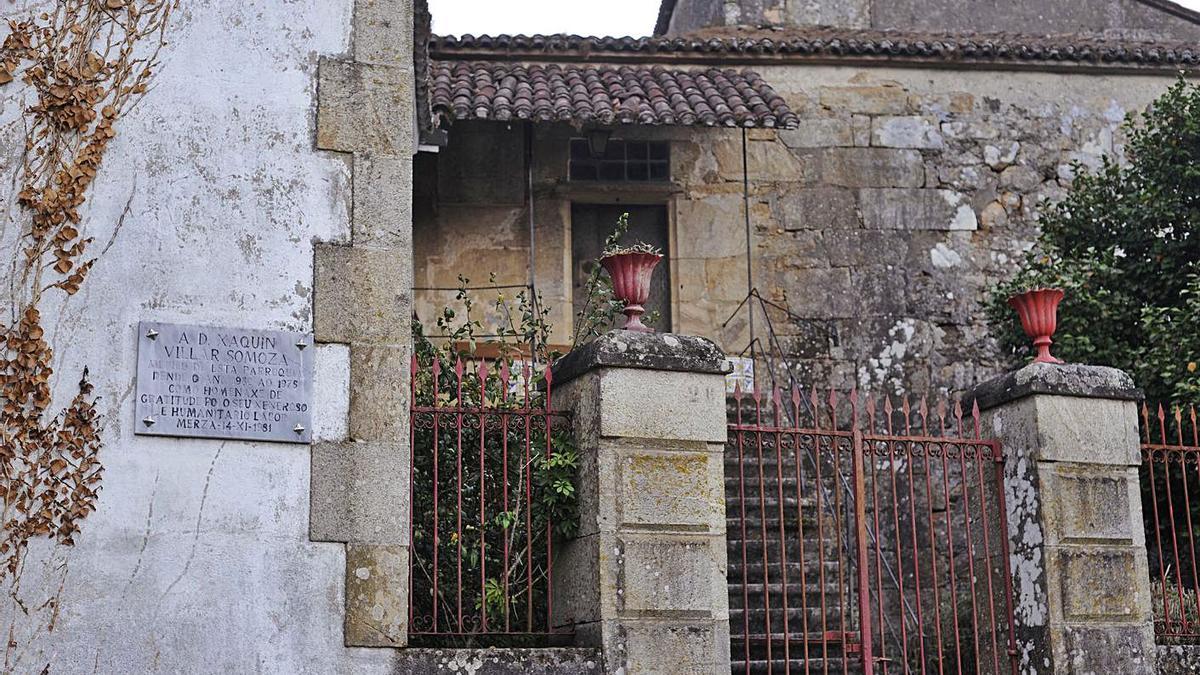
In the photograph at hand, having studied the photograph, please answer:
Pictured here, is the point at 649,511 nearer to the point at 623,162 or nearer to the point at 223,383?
the point at 223,383

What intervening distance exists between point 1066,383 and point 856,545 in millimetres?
1216

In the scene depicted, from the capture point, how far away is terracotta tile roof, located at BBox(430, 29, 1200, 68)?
12664 mm

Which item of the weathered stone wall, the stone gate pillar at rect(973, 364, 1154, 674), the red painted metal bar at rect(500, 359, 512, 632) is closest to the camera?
the red painted metal bar at rect(500, 359, 512, 632)

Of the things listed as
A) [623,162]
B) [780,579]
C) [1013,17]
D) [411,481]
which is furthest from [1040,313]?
[1013,17]

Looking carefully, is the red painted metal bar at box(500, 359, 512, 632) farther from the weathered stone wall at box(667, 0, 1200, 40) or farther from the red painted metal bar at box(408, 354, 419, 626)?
the weathered stone wall at box(667, 0, 1200, 40)

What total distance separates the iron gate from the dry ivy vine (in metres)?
2.69

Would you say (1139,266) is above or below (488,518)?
above

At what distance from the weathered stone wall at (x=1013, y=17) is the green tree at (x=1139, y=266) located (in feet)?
17.2

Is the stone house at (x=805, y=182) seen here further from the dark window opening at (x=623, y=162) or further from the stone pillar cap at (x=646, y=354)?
the stone pillar cap at (x=646, y=354)

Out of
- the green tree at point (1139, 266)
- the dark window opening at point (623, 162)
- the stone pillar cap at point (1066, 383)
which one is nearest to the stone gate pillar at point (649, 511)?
the stone pillar cap at point (1066, 383)

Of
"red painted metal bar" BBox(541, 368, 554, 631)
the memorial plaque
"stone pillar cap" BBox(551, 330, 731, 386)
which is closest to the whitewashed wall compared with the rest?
the memorial plaque

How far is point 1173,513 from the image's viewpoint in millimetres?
8164

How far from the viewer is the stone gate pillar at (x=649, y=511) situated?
5.99 m

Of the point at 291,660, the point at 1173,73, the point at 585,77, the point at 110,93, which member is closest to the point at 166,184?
the point at 110,93
